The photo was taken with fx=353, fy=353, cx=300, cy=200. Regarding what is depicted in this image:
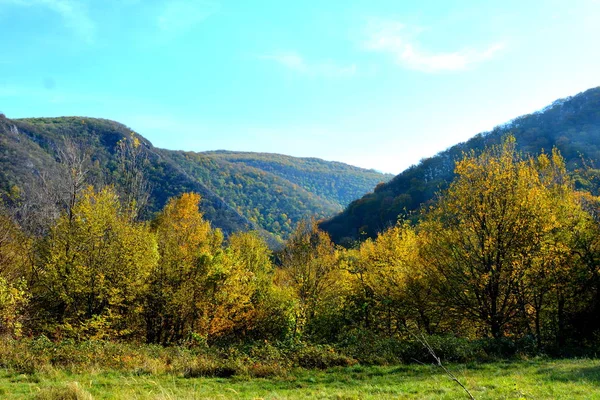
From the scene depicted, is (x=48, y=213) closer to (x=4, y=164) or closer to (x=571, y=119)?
(x=4, y=164)

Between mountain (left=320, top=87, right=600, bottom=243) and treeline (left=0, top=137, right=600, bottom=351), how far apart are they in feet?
220

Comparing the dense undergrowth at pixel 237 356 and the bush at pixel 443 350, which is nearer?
the dense undergrowth at pixel 237 356

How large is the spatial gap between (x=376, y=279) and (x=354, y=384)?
11.5m

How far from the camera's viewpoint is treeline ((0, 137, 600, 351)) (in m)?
17.3

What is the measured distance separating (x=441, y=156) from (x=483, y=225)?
4538 inches

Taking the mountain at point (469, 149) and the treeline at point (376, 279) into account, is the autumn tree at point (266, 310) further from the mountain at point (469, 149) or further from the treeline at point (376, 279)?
the mountain at point (469, 149)

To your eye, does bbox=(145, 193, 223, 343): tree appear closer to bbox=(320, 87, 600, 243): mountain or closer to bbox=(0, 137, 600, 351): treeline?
bbox=(0, 137, 600, 351): treeline

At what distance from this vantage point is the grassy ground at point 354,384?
8938 mm

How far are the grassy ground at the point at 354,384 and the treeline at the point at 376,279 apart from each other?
4.53m

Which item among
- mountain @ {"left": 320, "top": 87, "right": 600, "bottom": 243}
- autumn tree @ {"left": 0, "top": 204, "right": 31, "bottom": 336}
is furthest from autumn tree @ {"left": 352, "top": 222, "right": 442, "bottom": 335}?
mountain @ {"left": 320, "top": 87, "right": 600, "bottom": 243}

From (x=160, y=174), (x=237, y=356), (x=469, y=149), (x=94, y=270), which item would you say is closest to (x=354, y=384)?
(x=237, y=356)

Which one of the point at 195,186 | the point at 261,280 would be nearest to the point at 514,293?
the point at 261,280

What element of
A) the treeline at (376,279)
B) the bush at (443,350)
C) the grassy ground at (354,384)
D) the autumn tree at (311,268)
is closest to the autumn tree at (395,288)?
the treeline at (376,279)

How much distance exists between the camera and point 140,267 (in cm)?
2047
